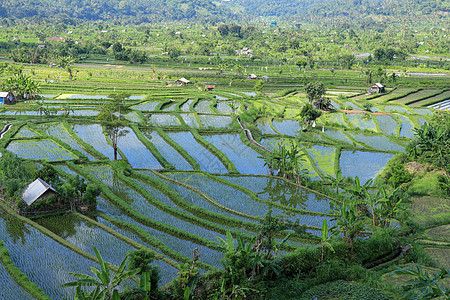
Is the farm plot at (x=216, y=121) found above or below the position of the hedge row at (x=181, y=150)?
above

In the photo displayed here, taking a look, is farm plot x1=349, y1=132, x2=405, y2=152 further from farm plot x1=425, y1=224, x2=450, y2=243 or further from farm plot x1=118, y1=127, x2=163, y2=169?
farm plot x1=118, y1=127, x2=163, y2=169

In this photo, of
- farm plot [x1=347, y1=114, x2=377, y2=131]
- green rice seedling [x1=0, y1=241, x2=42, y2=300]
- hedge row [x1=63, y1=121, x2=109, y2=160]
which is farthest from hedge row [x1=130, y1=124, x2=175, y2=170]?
farm plot [x1=347, y1=114, x2=377, y2=131]

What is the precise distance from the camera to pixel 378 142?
26.6 m

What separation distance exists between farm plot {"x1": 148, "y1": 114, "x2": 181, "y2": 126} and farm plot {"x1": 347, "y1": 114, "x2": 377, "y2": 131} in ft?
43.4

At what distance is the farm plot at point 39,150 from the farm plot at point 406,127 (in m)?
21.6

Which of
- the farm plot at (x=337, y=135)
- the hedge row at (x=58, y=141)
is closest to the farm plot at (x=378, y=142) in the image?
the farm plot at (x=337, y=135)

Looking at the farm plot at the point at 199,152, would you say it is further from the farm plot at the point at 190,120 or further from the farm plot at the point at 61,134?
the farm plot at the point at 61,134

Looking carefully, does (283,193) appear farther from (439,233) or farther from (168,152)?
(168,152)

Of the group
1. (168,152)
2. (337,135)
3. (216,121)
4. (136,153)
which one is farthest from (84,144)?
(337,135)

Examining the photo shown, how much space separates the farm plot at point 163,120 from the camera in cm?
2901

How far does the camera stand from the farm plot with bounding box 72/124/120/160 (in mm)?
22781

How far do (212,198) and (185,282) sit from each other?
23.7ft

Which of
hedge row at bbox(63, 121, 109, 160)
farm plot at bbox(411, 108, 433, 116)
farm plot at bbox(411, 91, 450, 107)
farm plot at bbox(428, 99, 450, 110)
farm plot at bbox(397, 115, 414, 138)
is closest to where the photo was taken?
hedge row at bbox(63, 121, 109, 160)

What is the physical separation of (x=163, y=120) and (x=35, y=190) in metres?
15.3
